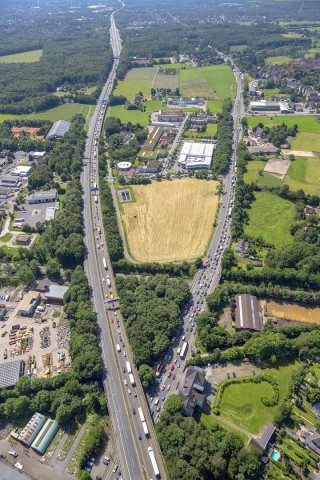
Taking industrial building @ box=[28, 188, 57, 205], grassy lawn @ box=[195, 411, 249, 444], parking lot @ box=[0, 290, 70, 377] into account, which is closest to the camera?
grassy lawn @ box=[195, 411, 249, 444]

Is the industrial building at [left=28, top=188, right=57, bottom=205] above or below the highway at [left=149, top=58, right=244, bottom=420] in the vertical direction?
above

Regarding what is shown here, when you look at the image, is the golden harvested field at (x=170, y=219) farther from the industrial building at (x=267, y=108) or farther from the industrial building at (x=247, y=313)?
the industrial building at (x=267, y=108)

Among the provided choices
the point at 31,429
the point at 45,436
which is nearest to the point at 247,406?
the point at 45,436

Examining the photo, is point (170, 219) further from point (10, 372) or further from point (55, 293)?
point (10, 372)

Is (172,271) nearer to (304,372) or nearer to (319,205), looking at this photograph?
(304,372)

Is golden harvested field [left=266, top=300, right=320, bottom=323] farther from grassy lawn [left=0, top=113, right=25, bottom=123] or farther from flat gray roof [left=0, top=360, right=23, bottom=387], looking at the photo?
grassy lawn [left=0, top=113, right=25, bottom=123]

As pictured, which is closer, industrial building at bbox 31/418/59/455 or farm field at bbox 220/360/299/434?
industrial building at bbox 31/418/59/455

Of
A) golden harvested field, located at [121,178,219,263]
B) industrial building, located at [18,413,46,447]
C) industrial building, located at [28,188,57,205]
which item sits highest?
industrial building, located at [28,188,57,205]

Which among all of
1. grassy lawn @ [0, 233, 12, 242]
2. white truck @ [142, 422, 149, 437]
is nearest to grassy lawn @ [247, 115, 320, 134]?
grassy lawn @ [0, 233, 12, 242]
